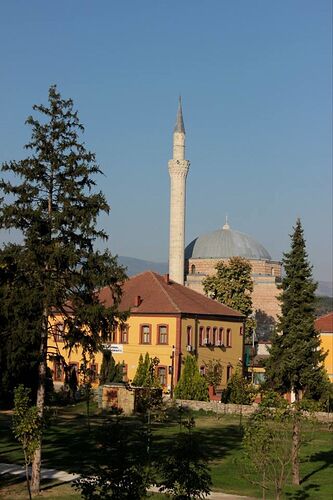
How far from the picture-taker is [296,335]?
3466 centimetres

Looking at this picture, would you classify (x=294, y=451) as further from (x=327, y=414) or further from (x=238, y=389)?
(x=238, y=389)

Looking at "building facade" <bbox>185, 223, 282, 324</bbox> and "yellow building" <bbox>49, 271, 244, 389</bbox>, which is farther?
"building facade" <bbox>185, 223, 282, 324</bbox>

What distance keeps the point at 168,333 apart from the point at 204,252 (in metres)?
67.4

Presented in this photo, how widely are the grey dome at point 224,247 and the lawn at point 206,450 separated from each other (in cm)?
7683

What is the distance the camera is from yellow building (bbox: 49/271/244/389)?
179 feet

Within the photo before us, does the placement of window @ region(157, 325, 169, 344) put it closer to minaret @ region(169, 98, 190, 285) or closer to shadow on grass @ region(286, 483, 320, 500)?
shadow on grass @ region(286, 483, 320, 500)

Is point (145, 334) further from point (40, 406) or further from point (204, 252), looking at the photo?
point (204, 252)

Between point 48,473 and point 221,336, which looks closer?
point 48,473

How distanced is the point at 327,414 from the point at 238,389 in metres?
5.86

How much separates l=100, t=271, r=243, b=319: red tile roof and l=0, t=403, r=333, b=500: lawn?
37.3ft

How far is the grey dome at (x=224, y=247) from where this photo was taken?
121688 mm

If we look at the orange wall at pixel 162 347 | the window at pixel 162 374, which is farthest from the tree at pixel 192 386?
the window at pixel 162 374

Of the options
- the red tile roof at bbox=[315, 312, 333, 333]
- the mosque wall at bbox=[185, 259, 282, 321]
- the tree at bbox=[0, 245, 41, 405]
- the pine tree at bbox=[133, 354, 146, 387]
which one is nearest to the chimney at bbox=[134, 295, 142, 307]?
the pine tree at bbox=[133, 354, 146, 387]

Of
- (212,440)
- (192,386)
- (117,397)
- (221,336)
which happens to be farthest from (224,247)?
(212,440)
